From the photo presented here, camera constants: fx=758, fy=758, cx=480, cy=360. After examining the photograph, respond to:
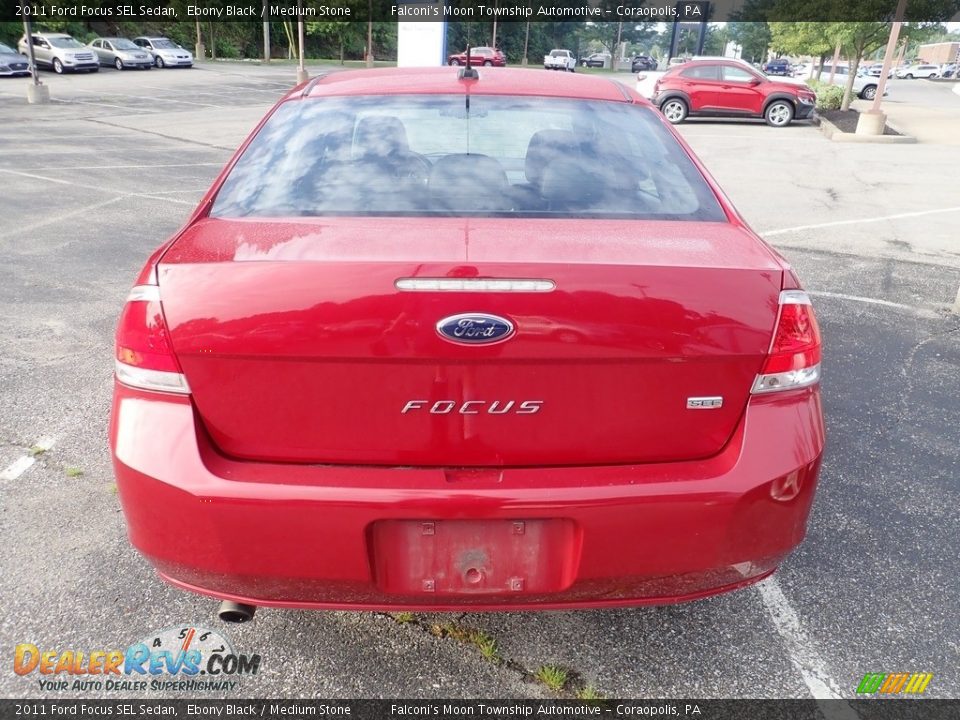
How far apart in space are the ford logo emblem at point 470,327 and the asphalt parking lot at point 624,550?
64cm

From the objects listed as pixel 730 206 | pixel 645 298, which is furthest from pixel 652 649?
pixel 730 206

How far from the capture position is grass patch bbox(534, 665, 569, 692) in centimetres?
224

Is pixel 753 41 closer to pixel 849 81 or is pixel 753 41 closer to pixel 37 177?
pixel 849 81

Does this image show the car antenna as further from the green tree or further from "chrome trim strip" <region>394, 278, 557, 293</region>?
the green tree

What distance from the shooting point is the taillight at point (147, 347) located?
1847 mm

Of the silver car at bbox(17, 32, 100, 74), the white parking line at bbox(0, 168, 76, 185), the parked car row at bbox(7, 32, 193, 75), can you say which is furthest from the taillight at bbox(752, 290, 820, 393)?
the silver car at bbox(17, 32, 100, 74)

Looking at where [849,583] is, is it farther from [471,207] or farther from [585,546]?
[471,207]

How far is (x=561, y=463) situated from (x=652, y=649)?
895 mm

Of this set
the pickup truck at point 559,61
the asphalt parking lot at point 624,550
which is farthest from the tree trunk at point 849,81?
the pickup truck at point 559,61

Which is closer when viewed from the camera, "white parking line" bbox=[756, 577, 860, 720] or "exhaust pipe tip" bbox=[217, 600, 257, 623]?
"exhaust pipe tip" bbox=[217, 600, 257, 623]

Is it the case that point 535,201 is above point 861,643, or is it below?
above

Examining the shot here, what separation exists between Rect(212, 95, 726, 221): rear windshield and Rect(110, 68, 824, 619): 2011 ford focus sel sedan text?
10.5 inches

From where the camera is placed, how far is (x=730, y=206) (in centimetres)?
242

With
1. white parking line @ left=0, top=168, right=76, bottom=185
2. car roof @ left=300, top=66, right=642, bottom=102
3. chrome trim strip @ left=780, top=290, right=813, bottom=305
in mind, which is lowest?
white parking line @ left=0, top=168, right=76, bottom=185
